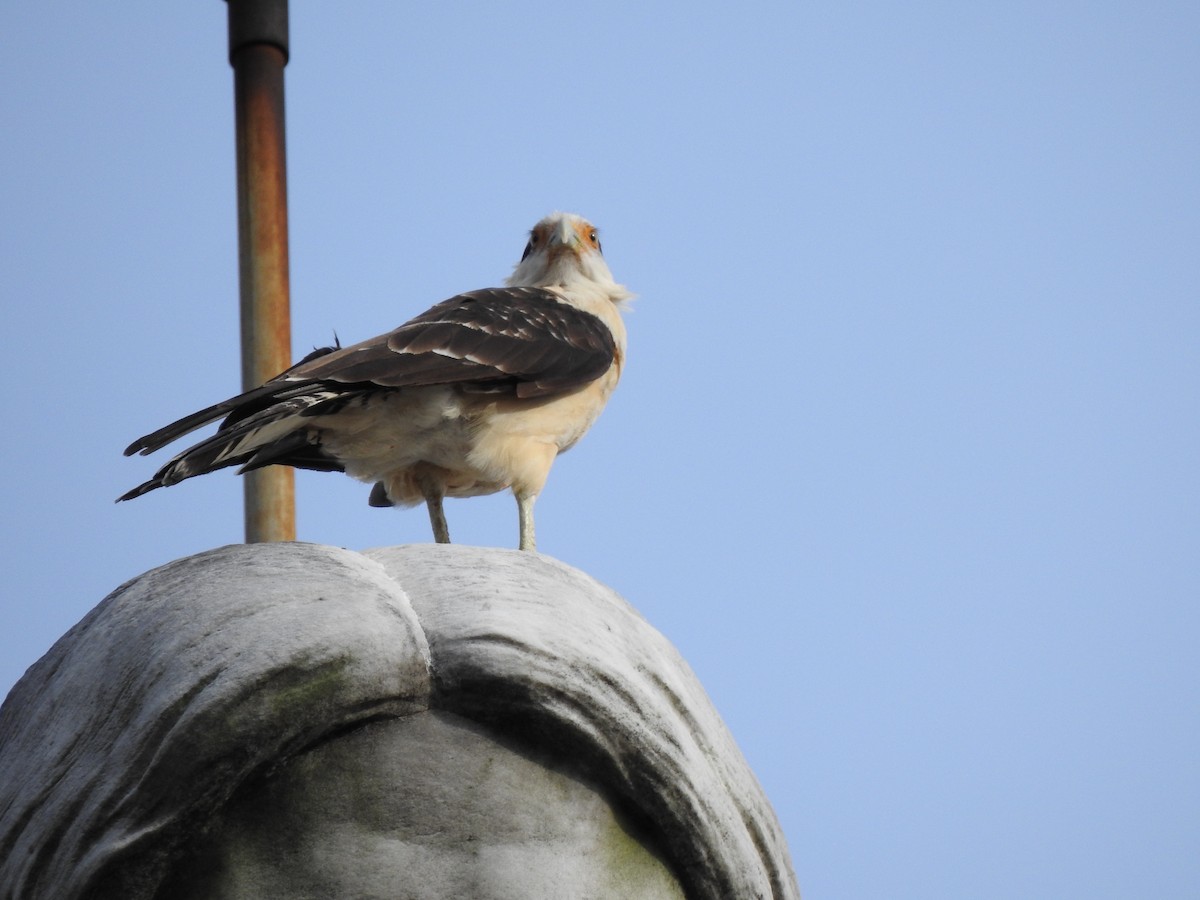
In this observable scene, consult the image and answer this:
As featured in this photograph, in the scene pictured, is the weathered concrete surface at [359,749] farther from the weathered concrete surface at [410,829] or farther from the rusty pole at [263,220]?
the rusty pole at [263,220]

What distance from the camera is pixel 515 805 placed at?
225 centimetres

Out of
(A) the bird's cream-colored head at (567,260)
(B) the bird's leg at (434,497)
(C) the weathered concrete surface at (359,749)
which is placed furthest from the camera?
(A) the bird's cream-colored head at (567,260)

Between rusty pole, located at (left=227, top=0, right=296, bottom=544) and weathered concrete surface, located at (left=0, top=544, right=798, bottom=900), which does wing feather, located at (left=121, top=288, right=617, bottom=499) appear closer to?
rusty pole, located at (left=227, top=0, right=296, bottom=544)

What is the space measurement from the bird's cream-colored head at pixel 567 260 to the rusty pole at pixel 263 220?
1583mm

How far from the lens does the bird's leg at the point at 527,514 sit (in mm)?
5125

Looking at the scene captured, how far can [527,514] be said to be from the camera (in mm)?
5160

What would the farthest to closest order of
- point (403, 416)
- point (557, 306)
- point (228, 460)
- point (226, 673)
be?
point (557, 306) → point (403, 416) → point (228, 460) → point (226, 673)

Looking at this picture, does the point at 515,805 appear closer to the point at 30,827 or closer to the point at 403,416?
the point at 30,827

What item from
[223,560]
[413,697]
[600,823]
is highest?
[223,560]

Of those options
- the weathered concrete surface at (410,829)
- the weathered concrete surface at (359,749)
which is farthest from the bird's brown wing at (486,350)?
the weathered concrete surface at (410,829)

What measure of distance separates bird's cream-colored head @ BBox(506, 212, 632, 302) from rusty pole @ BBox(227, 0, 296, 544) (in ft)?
5.19

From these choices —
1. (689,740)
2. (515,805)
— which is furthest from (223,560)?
(689,740)

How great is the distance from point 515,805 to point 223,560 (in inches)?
23.6

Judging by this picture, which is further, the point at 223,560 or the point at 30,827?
the point at 223,560
